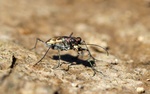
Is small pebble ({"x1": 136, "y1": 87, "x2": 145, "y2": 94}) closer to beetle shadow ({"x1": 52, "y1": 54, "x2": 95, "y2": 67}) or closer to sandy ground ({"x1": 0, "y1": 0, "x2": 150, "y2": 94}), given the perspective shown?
sandy ground ({"x1": 0, "y1": 0, "x2": 150, "y2": 94})

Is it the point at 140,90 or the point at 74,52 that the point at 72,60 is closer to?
the point at 74,52

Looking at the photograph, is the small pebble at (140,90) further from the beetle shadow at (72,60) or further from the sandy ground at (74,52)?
the beetle shadow at (72,60)

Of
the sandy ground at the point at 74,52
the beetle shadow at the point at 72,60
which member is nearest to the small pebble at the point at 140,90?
the sandy ground at the point at 74,52

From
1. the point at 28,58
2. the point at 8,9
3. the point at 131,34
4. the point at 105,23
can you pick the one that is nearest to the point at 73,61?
the point at 28,58

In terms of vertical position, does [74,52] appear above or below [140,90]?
above

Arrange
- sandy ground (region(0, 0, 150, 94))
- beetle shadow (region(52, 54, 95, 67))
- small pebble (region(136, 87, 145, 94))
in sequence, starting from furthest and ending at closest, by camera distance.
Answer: beetle shadow (region(52, 54, 95, 67)), small pebble (region(136, 87, 145, 94)), sandy ground (region(0, 0, 150, 94))

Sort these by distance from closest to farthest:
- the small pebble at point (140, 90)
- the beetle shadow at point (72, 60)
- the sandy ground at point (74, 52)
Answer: the sandy ground at point (74, 52), the small pebble at point (140, 90), the beetle shadow at point (72, 60)

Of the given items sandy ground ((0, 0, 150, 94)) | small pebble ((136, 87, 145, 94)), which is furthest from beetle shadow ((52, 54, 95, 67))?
small pebble ((136, 87, 145, 94))

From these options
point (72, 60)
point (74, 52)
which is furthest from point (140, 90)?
point (74, 52)

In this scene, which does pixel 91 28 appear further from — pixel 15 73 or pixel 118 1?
pixel 15 73
